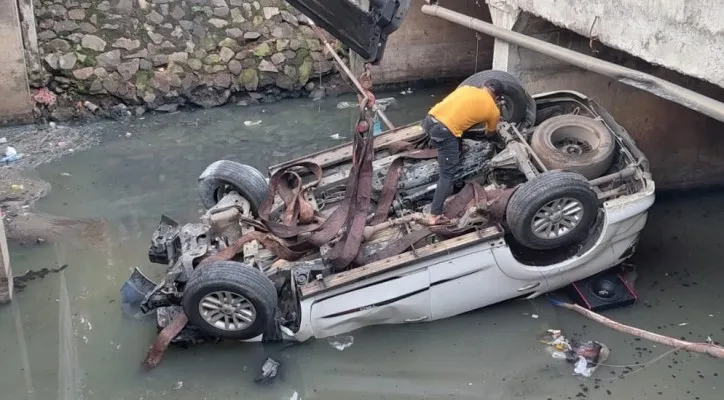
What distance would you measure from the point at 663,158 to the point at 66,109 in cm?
987

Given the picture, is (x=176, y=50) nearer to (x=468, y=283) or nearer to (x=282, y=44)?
(x=282, y=44)

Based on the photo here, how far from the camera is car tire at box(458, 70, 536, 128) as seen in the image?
7.48 m

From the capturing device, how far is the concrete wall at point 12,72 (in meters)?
11.5

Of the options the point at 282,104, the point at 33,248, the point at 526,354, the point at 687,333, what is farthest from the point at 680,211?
the point at 33,248

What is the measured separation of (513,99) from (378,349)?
3084mm

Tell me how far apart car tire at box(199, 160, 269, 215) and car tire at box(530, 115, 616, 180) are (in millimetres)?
2942

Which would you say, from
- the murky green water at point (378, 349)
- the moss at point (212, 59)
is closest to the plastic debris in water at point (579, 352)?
the murky green water at point (378, 349)

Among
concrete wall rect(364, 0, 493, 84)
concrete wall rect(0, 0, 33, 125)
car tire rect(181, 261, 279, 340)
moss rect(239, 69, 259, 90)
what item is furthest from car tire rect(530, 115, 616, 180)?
concrete wall rect(0, 0, 33, 125)

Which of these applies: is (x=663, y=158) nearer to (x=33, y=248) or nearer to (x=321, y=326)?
(x=321, y=326)

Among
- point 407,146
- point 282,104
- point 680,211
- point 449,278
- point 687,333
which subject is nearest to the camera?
point 449,278

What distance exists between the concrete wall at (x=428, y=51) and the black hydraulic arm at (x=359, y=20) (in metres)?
9.19

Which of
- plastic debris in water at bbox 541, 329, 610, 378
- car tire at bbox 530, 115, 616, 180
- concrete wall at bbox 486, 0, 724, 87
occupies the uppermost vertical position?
concrete wall at bbox 486, 0, 724, 87

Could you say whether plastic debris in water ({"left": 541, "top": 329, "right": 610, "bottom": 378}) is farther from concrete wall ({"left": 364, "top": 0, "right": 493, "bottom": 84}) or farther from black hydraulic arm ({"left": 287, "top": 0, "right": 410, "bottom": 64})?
concrete wall ({"left": 364, "top": 0, "right": 493, "bottom": 84})

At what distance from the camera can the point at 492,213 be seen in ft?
21.4
